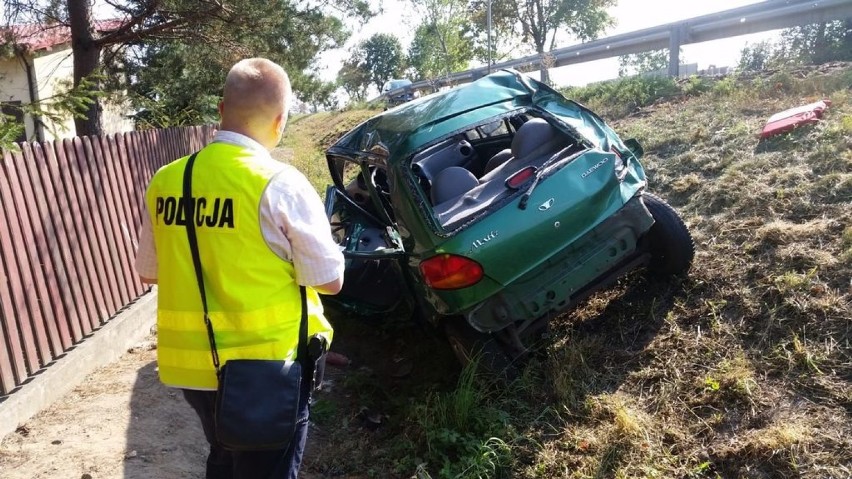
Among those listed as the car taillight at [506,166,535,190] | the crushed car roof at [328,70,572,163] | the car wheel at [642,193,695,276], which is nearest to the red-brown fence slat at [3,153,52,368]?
the crushed car roof at [328,70,572,163]

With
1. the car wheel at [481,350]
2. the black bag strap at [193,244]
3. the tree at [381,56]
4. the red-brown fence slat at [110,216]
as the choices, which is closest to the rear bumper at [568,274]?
the car wheel at [481,350]

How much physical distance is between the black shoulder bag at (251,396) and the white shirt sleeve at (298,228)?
25 cm

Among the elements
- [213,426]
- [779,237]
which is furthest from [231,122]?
[779,237]

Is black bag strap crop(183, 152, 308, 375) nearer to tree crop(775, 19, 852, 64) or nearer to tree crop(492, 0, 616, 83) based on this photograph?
tree crop(775, 19, 852, 64)

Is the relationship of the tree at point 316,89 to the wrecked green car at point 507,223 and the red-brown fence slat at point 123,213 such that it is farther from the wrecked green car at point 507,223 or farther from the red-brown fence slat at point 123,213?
the wrecked green car at point 507,223

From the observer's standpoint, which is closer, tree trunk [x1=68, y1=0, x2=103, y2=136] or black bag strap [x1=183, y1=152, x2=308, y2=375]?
black bag strap [x1=183, y1=152, x2=308, y2=375]

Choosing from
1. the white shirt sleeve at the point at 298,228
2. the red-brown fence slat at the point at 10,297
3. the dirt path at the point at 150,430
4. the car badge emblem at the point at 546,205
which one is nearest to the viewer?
the white shirt sleeve at the point at 298,228

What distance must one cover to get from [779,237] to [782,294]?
63 cm

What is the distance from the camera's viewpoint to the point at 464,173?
4219mm

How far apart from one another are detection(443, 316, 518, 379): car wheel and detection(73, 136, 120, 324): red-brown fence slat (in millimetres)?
2910

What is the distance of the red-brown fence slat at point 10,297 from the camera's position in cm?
386

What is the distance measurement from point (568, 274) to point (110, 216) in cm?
391

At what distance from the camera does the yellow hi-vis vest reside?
1909 millimetres

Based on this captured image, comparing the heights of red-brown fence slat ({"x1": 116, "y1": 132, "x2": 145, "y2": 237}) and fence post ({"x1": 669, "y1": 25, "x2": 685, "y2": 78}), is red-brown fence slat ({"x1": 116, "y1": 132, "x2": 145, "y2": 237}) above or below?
below
